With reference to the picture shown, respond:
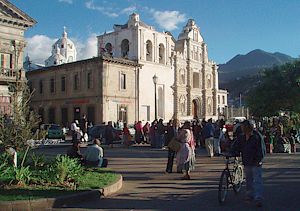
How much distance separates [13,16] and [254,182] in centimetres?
3202

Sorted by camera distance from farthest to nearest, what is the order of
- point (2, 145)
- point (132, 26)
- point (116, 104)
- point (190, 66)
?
point (190, 66)
point (132, 26)
point (116, 104)
point (2, 145)

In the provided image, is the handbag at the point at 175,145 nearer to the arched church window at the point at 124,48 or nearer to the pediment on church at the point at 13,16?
the pediment on church at the point at 13,16

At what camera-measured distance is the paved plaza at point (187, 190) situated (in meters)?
8.22

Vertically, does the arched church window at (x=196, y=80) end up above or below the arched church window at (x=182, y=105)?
above

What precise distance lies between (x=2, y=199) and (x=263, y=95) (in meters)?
30.5

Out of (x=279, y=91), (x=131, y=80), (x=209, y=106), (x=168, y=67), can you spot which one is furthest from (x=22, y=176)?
(x=209, y=106)

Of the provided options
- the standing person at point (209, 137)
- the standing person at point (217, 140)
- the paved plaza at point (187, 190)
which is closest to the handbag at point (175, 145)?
the paved plaza at point (187, 190)

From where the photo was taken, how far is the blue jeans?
8.19 metres

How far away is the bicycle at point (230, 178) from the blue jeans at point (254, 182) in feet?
1.29

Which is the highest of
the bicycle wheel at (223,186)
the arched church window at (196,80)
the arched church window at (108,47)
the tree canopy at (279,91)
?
the arched church window at (108,47)

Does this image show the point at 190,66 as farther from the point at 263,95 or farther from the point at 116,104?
the point at 263,95

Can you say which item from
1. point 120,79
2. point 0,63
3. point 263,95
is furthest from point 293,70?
point 0,63

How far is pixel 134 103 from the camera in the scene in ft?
152

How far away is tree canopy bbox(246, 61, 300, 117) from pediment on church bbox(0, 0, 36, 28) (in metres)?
21.3
